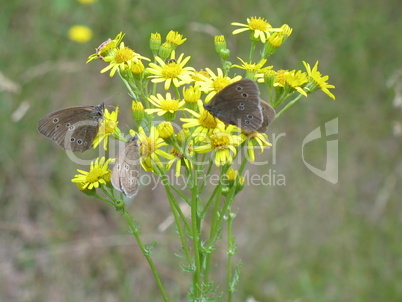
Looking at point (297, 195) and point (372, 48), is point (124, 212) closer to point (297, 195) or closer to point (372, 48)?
point (297, 195)

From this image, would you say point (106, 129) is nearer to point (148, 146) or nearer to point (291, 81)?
point (148, 146)

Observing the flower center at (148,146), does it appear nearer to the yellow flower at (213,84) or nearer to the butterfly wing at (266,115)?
the yellow flower at (213,84)

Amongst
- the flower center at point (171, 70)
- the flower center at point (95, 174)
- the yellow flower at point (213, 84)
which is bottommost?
the flower center at point (95, 174)

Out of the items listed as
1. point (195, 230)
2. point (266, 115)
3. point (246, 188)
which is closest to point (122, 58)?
point (266, 115)

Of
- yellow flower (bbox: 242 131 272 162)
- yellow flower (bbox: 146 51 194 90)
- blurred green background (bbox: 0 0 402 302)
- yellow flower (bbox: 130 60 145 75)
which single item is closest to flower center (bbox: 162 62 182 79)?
yellow flower (bbox: 146 51 194 90)

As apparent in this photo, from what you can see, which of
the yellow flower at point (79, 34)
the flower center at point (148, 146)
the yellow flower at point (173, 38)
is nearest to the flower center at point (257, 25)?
the yellow flower at point (173, 38)

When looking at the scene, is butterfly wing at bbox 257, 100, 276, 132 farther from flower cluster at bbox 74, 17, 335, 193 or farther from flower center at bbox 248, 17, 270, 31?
flower center at bbox 248, 17, 270, 31
